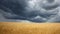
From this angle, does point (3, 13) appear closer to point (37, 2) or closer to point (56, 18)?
point (37, 2)

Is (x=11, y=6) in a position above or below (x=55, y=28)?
above

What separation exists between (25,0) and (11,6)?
20cm

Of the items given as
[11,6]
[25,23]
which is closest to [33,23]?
Answer: [25,23]

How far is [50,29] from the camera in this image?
5.15 ft

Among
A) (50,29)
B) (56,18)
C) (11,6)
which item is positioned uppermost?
(11,6)

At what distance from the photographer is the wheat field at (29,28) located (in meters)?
1.57

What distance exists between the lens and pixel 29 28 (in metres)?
1.58

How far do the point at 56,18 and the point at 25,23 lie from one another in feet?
1.32

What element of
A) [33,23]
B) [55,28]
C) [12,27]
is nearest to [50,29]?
[55,28]

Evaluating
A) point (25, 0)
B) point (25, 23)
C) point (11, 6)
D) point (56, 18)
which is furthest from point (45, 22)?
point (11, 6)

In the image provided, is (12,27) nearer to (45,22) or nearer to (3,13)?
(3,13)

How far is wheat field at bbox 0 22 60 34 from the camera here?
157 centimetres

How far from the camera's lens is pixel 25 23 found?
160cm

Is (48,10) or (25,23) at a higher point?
(48,10)
